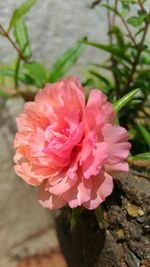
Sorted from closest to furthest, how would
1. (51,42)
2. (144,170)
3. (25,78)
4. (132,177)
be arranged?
(132,177)
(144,170)
(25,78)
(51,42)

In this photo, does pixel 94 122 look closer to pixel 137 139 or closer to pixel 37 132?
pixel 37 132

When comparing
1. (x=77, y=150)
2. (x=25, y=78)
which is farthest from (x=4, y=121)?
(x=77, y=150)

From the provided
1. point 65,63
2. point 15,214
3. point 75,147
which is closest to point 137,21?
point 65,63

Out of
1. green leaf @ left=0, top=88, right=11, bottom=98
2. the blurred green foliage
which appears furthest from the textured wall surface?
green leaf @ left=0, top=88, right=11, bottom=98

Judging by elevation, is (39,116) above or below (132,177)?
above

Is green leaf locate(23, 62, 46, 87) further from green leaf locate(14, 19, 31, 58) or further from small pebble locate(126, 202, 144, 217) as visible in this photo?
small pebble locate(126, 202, 144, 217)

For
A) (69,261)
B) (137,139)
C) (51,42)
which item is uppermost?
(51,42)

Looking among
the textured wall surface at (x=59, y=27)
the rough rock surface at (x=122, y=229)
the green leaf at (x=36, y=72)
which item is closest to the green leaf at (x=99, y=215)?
the rough rock surface at (x=122, y=229)
